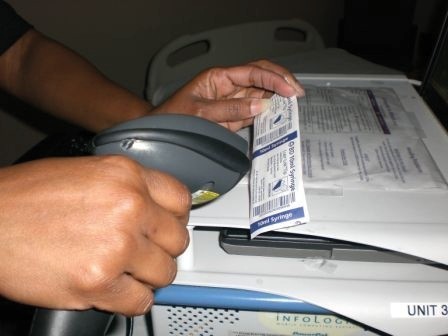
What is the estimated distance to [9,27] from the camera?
26.3 inches

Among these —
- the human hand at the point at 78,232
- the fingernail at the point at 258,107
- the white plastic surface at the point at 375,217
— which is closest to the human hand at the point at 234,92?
the fingernail at the point at 258,107

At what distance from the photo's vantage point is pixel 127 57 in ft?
4.46

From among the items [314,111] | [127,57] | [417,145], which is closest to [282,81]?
[314,111]

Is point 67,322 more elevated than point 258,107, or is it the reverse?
point 258,107

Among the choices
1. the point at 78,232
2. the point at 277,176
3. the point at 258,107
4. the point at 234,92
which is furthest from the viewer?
the point at 234,92

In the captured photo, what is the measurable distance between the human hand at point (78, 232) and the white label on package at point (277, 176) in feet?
0.32

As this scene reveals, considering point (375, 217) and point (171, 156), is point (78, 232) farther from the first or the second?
point (375, 217)

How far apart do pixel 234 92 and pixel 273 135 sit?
0.18 meters

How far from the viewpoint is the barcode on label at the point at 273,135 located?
0.40 m

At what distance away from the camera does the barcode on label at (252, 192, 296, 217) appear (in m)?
0.34

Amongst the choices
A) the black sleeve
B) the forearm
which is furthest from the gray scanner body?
the black sleeve

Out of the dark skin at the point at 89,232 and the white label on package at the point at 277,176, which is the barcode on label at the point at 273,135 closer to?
the white label on package at the point at 277,176

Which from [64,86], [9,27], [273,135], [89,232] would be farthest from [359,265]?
[9,27]

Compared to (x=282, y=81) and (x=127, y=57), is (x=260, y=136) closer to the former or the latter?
(x=282, y=81)
